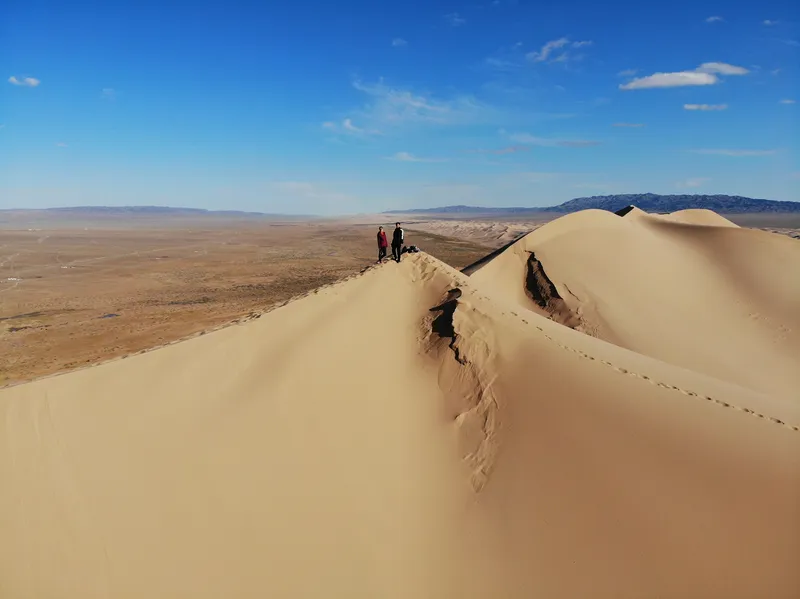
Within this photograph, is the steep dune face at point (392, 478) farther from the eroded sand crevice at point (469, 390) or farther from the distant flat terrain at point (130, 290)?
the distant flat terrain at point (130, 290)

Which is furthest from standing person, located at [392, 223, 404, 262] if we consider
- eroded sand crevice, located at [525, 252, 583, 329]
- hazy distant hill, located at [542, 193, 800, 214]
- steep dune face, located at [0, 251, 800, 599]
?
hazy distant hill, located at [542, 193, 800, 214]

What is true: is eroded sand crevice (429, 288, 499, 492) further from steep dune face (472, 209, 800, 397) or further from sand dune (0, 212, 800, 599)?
steep dune face (472, 209, 800, 397)

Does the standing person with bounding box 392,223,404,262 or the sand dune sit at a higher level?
the standing person with bounding box 392,223,404,262

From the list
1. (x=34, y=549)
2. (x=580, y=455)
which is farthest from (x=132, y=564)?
(x=580, y=455)

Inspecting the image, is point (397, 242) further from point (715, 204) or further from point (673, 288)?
point (715, 204)

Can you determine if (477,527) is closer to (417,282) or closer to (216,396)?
(216,396)

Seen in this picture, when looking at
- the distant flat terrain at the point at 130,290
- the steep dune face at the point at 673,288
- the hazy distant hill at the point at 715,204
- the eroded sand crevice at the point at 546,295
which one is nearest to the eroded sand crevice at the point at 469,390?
Result: the distant flat terrain at the point at 130,290
